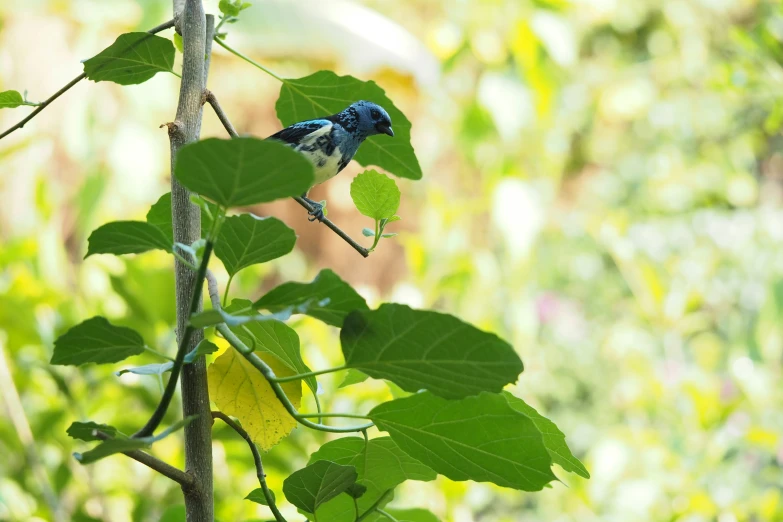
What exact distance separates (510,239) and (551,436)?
1.43 metres

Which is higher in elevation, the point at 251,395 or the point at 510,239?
the point at 510,239

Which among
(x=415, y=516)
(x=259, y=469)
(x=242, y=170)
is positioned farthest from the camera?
(x=415, y=516)

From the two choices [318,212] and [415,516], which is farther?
[318,212]

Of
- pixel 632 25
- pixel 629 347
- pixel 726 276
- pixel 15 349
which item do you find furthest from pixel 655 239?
pixel 15 349

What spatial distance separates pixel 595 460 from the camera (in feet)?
4.30

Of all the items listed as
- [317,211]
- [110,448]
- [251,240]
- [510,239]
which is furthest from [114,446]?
[510,239]

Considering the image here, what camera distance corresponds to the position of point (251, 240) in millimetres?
340

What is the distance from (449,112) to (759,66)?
167 cm

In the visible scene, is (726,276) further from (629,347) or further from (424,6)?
(424,6)

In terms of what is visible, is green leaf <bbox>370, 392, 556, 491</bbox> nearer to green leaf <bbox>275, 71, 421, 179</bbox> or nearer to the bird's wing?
green leaf <bbox>275, 71, 421, 179</bbox>

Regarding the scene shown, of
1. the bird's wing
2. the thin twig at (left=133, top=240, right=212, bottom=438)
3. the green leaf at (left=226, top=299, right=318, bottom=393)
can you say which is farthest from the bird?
the thin twig at (left=133, top=240, right=212, bottom=438)

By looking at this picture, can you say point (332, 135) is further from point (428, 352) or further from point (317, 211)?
point (428, 352)

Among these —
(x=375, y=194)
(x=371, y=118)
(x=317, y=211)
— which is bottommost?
(x=375, y=194)

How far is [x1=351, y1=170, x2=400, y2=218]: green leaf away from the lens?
0.41 metres
